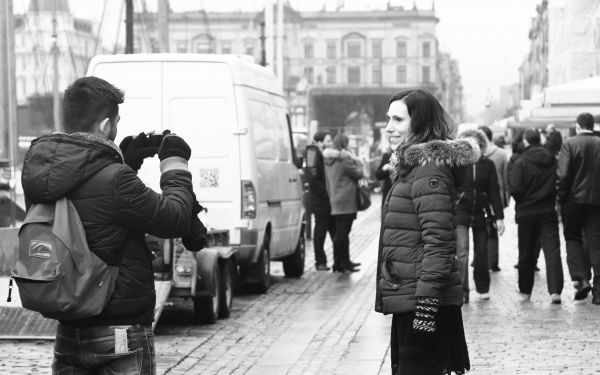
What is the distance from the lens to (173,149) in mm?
4652

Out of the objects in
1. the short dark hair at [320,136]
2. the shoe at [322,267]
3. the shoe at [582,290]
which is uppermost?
the short dark hair at [320,136]

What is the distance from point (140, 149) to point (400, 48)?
524 feet

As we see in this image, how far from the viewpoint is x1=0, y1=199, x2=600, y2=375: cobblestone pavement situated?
883 centimetres

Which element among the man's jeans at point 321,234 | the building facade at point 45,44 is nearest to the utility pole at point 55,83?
the building facade at point 45,44

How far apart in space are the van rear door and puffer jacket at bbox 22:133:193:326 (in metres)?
8.28

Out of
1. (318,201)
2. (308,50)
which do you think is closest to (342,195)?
(318,201)

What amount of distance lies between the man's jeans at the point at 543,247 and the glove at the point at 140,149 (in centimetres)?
830

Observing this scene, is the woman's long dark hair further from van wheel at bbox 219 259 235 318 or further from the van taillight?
the van taillight

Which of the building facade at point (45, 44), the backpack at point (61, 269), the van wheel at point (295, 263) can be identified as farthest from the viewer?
the building facade at point (45, 44)

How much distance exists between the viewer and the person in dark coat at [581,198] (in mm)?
12633

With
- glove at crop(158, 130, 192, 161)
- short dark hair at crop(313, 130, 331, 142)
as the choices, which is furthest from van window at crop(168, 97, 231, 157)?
glove at crop(158, 130, 192, 161)

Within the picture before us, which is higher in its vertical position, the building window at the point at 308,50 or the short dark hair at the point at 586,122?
the building window at the point at 308,50

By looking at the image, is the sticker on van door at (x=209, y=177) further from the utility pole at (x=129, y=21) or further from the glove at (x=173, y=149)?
the utility pole at (x=129, y=21)

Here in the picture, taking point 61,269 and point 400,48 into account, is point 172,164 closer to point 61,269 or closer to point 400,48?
point 61,269
